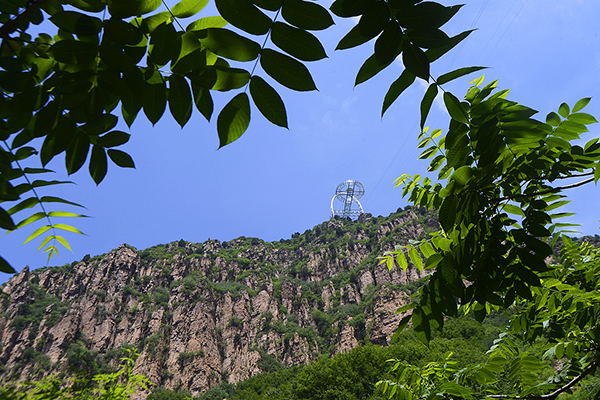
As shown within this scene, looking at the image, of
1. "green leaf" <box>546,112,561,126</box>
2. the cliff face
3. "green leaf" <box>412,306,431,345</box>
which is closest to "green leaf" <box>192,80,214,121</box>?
"green leaf" <box>412,306,431,345</box>

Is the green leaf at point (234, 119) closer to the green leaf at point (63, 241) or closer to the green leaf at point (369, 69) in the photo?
the green leaf at point (369, 69)

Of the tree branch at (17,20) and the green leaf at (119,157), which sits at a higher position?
the tree branch at (17,20)

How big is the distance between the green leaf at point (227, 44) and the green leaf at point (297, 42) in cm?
10

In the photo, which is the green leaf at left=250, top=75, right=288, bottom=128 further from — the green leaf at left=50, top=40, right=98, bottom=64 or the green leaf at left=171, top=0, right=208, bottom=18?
the green leaf at left=50, top=40, right=98, bottom=64

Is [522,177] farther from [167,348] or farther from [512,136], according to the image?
[167,348]

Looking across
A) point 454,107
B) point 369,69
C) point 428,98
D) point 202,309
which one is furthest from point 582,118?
point 202,309

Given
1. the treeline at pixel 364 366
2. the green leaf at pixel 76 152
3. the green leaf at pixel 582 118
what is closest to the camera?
the green leaf at pixel 76 152

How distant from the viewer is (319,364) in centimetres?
3359

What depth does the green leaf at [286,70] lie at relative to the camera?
939mm

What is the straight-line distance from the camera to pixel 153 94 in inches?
43.9

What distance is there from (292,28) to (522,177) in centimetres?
160

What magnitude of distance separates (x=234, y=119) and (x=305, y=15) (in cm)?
39

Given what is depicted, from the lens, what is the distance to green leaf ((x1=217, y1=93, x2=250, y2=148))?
38.9 inches

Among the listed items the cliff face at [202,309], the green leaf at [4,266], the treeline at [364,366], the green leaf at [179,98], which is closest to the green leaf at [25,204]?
the green leaf at [4,266]
